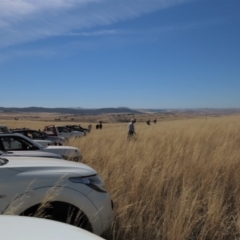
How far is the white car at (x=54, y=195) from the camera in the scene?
3279 millimetres

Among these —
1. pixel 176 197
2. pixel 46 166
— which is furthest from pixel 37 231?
pixel 176 197

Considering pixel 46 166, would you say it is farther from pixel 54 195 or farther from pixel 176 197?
pixel 176 197

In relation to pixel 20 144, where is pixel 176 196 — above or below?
below

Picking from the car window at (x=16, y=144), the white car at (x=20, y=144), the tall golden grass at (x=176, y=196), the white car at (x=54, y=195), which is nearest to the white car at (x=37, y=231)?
the white car at (x=54, y=195)

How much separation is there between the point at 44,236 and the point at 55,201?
63.8 inches

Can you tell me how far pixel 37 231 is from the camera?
1892mm

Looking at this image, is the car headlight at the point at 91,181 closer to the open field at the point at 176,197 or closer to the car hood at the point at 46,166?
the car hood at the point at 46,166

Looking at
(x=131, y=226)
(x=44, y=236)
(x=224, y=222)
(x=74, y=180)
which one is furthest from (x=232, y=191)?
(x=44, y=236)

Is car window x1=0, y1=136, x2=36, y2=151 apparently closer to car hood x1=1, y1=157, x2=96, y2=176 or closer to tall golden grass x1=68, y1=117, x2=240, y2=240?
tall golden grass x1=68, y1=117, x2=240, y2=240

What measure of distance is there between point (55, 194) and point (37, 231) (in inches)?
57.0

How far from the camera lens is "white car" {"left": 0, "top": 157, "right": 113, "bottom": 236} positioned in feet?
10.8

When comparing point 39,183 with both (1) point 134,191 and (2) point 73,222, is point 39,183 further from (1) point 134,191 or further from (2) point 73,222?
(1) point 134,191

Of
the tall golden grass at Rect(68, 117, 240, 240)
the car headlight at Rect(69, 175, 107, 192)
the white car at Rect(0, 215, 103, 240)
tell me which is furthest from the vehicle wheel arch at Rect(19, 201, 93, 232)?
the white car at Rect(0, 215, 103, 240)

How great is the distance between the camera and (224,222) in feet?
13.9
